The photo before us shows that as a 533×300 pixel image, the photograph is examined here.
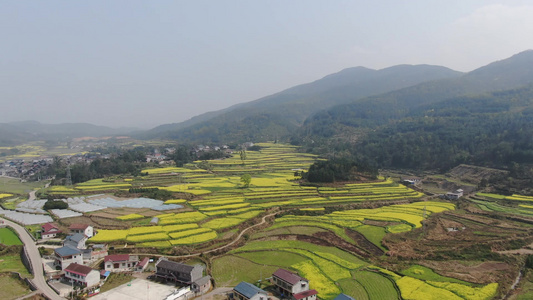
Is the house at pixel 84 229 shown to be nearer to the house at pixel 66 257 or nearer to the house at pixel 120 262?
the house at pixel 66 257

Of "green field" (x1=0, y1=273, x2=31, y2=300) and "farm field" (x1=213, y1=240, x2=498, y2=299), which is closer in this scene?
"green field" (x1=0, y1=273, x2=31, y2=300)

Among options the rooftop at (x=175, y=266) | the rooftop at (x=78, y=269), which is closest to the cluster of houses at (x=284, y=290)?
the rooftop at (x=175, y=266)

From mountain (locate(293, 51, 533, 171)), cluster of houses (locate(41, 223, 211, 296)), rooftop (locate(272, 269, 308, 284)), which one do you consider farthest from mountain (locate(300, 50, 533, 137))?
rooftop (locate(272, 269, 308, 284))

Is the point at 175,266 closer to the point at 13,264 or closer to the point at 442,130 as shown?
the point at 13,264

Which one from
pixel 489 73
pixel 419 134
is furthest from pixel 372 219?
pixel 489 73

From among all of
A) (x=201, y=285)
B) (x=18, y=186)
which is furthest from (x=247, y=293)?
(x=18, y=186)

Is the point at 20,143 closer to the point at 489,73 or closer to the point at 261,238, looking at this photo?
the point at 261,238

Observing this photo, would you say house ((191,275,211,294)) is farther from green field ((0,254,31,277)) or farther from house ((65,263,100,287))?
green field ((0,254,31,277))
